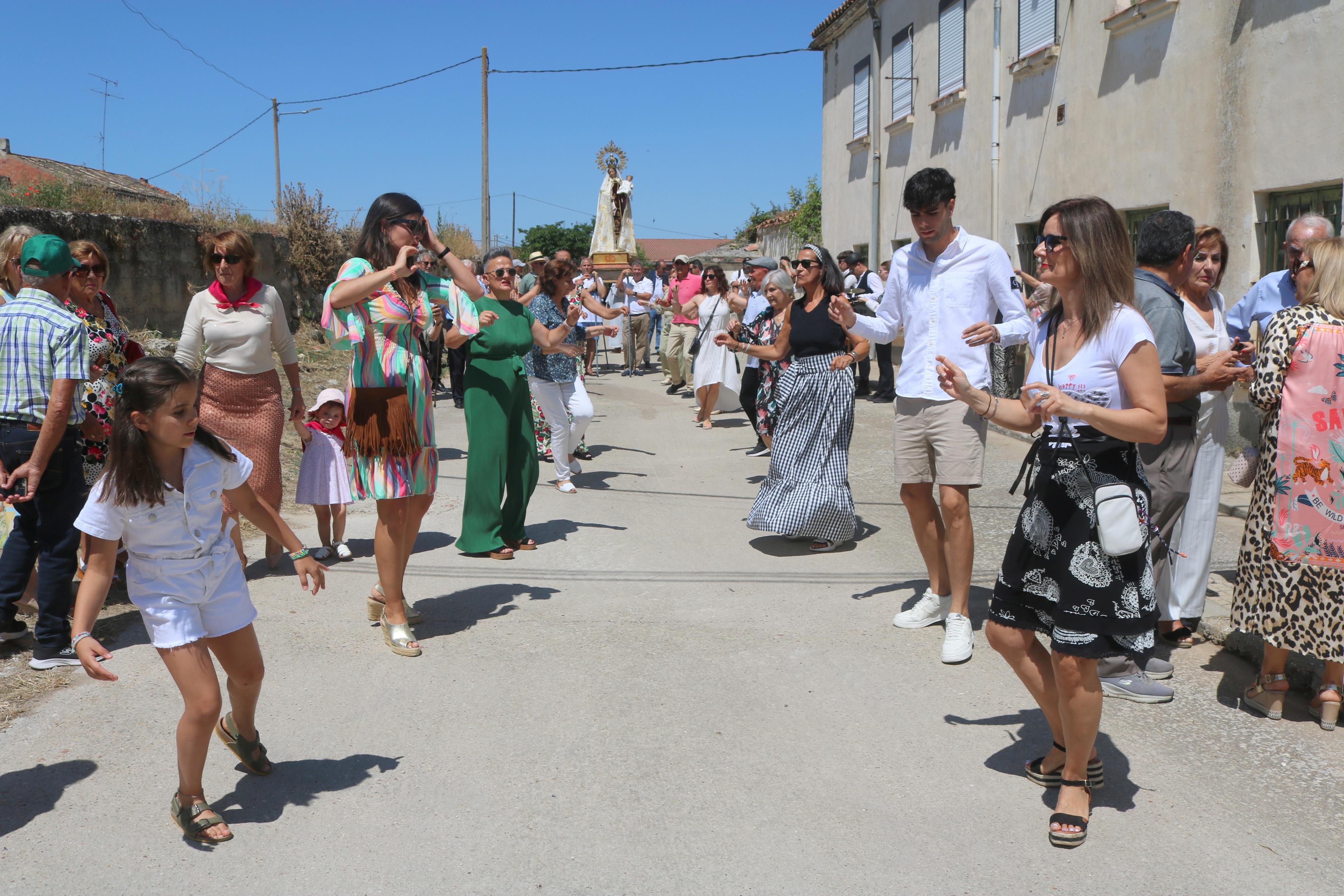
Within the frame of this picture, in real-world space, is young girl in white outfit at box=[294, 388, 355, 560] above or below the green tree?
below

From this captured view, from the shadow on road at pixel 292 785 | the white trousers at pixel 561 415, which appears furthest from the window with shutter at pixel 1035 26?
the shadow on road at pixel 292 785

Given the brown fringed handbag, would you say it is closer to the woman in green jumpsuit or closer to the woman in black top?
the woman in green jumpsuit

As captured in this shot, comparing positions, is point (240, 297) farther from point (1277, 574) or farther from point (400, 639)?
point (1277, 574)

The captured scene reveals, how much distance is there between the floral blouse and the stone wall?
4.46 m

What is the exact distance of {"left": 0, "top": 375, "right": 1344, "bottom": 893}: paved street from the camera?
9.78 feet

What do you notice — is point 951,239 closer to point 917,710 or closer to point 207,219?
point 917,710

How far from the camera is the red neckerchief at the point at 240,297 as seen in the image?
565 cm

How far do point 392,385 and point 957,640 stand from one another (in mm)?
2775

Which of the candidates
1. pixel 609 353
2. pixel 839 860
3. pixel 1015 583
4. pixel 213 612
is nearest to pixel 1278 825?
pixel 1015 583

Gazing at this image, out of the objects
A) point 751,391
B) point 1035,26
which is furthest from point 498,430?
point 1035,26

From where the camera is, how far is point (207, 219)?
1488 cm

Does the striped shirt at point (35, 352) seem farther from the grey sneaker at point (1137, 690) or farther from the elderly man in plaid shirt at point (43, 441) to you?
the grey sneaker at point (1137, 690)

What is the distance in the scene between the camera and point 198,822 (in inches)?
123

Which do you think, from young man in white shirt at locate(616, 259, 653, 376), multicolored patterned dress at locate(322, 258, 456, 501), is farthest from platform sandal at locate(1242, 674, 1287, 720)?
young man in white shirt at locate(616, 259, 653, 376)
